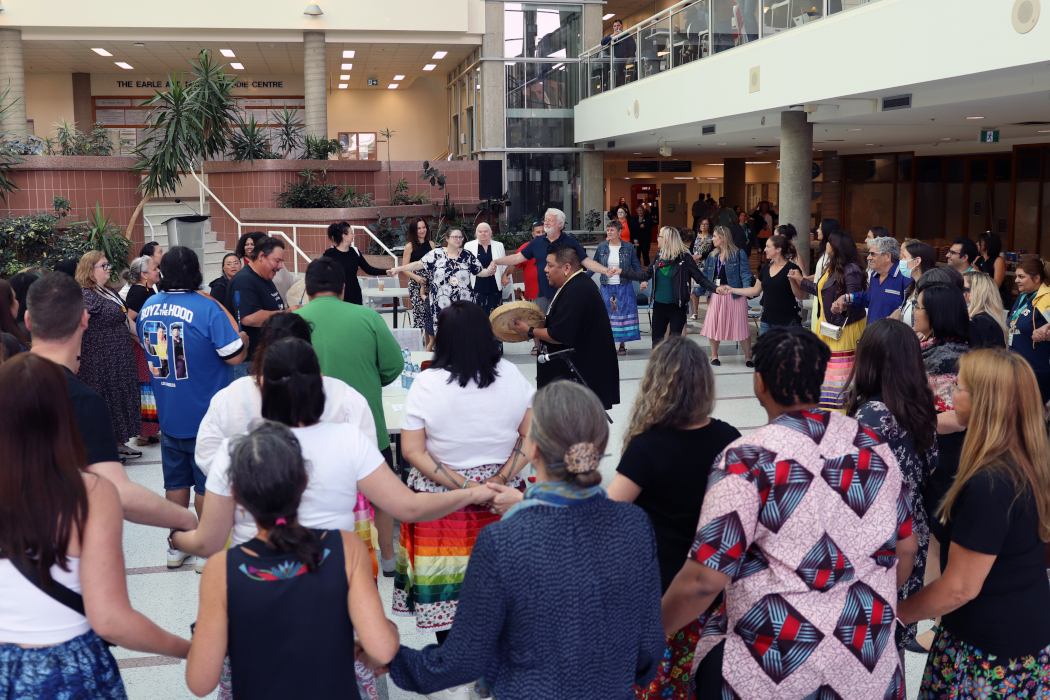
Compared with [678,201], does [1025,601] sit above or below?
below

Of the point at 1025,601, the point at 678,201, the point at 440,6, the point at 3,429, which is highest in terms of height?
the point at 440,6

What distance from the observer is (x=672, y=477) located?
2256 millimetres

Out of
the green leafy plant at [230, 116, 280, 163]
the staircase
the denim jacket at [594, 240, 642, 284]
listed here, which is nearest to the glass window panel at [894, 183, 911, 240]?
the denim jacket at [594, 240, 642, 284]

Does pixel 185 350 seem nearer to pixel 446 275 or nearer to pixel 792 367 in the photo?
pixel 792 367

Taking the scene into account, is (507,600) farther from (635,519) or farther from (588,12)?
(588,12)

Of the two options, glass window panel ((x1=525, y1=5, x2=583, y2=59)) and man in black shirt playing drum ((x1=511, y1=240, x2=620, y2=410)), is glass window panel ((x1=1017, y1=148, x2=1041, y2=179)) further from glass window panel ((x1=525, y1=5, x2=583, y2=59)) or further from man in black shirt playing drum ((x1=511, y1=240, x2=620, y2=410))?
man in black shirt playing drum ((x1=511, y1=240, x2=620, y2=410))

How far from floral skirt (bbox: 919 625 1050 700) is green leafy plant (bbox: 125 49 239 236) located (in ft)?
43.5

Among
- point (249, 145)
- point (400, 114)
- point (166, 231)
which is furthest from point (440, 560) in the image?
point (400, 114)

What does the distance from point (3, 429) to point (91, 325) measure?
13.2 feet

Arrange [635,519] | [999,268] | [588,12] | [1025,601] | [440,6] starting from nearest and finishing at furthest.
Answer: [635,519] → [1025,601] → [999,268] → [440,6] → [588,12]

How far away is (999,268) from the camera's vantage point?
8.52m

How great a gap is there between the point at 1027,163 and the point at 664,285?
11.1m

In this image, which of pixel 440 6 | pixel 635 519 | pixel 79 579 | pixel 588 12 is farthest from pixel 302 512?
pixel 588 12

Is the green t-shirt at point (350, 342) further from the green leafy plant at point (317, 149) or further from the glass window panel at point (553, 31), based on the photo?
the glass window panel at point (553, 31)
